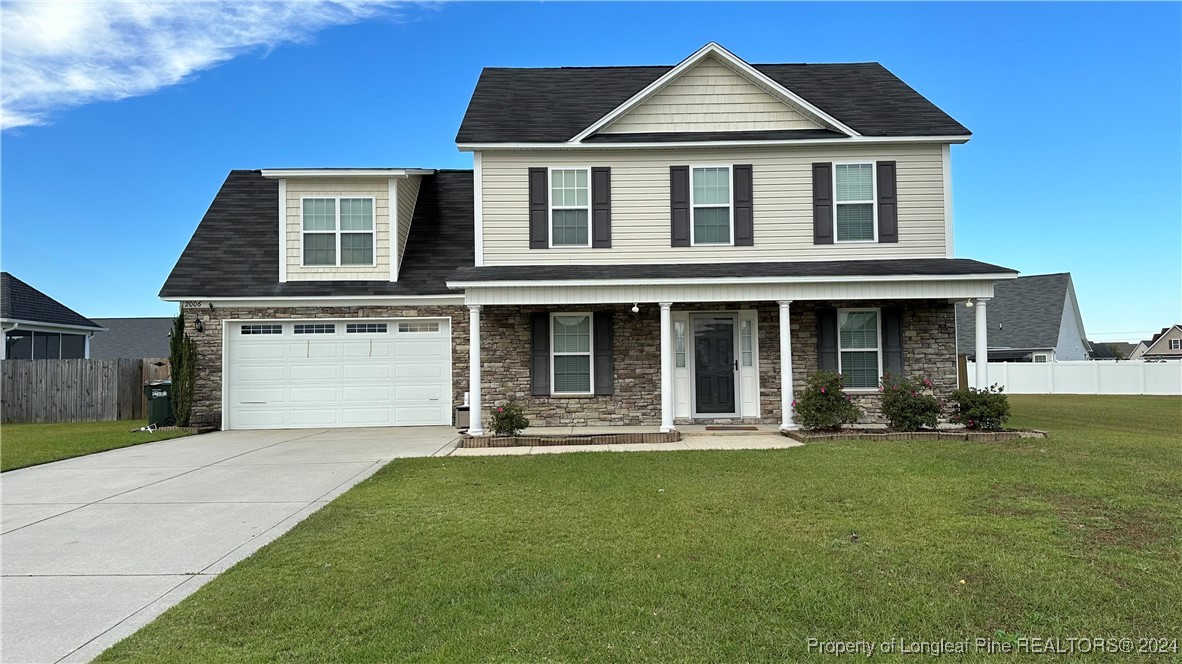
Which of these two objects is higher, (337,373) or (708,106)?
(708,106)

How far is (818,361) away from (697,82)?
19.2ft

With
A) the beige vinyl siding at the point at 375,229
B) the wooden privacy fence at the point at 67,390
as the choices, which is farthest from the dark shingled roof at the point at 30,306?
the beige vinyl siding at the point at 375,229

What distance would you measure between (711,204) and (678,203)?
Answer: 2.06 ft

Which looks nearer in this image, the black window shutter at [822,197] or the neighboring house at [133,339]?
the black window shutter at [822,197]

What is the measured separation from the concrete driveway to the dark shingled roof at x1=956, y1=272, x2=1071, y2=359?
3206 cm

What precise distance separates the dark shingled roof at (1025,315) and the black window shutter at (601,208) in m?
26.6

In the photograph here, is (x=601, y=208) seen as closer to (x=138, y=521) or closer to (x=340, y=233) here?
(x=340, y=233)

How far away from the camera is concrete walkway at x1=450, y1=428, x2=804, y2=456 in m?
11.0

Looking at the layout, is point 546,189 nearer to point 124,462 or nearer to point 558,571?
point 124,462

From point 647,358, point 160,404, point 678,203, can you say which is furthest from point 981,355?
point 160,404

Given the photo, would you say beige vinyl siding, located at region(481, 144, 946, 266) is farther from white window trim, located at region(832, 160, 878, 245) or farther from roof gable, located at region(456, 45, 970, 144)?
roof gable, located at region(456, 45, 970, 144)

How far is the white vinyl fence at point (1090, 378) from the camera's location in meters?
26.9

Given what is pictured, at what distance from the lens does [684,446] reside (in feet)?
36.8

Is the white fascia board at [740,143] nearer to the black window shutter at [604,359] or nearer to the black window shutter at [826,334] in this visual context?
the black window shutter at [826,334]
